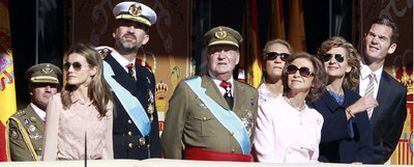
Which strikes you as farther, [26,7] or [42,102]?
[26,7]

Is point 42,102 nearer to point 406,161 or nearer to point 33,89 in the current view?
point 33,89

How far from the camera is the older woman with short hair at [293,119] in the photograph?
28.3 ft

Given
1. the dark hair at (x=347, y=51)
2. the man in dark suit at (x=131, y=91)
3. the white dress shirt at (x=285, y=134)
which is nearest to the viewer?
the white dress shirt at (x=285, y=134)

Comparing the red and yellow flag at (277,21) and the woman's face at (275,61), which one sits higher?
the red and yellow flag at (277,21)

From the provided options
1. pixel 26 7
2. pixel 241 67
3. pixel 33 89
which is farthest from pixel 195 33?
pixel 33 89

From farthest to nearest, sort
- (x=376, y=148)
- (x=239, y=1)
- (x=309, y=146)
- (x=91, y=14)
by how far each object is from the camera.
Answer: (x=239, y=1) < (x=91, y=14) < (x=376, y=148) < (x=309, y=146)

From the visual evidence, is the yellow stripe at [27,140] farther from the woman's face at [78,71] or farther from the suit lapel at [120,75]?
the woman's face at [78,71]

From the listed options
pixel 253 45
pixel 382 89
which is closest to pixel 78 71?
pixel 382 89

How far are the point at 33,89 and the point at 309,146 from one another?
1.90m

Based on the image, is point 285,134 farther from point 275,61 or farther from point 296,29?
point 296,29

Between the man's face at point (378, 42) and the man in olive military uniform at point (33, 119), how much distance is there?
2264 mm

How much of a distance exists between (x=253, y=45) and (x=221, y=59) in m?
2.57

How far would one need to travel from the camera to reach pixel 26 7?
1054 centimetres

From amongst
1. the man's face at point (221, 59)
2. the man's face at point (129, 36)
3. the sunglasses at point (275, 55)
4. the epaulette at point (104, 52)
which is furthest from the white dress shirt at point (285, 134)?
the epaulette at point (104, 52)
